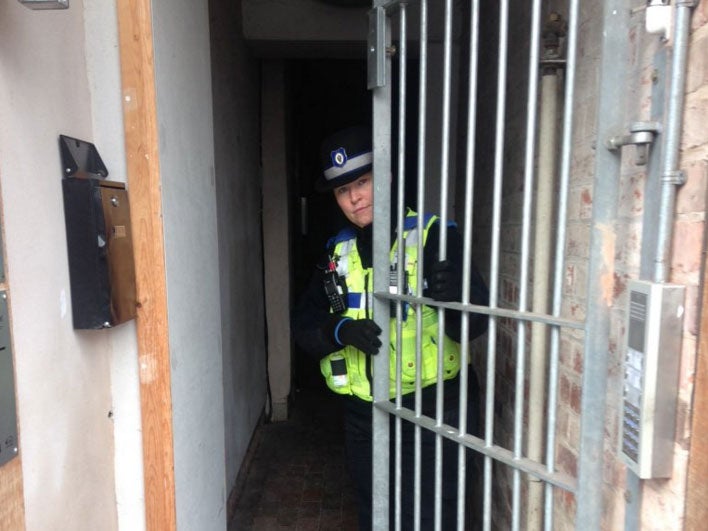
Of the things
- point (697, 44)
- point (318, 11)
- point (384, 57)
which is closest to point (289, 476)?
point (384, 57)

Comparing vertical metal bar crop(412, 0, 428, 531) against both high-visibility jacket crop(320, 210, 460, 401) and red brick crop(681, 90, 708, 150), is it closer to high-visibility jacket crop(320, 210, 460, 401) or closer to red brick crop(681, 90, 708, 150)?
high-visibility jacket crop(320, 210, 460, 401)

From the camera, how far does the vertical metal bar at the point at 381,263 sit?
5.51 ft

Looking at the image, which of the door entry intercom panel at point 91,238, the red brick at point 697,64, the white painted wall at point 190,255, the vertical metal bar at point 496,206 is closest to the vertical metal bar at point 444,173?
the vertical metal bar at point 496,206

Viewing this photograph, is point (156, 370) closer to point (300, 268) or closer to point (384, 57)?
point (384, 57)

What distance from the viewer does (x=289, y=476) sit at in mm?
3467

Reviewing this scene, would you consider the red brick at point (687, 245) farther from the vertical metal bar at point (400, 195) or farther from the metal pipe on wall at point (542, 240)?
the vertical metal bar at point (400, 195)

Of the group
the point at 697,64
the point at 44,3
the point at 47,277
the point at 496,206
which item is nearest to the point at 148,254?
the point at 47,277

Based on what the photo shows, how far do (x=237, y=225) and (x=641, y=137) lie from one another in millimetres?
2680

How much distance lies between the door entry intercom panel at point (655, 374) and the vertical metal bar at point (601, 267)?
123mm

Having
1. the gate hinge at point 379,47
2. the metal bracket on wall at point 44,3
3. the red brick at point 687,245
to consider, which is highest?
the gate hinge at point 379,47

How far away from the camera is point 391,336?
189 cm

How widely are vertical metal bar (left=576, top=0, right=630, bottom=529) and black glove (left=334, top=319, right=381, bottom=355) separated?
73cm

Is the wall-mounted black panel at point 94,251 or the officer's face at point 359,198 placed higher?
the officer's face at point 359,198

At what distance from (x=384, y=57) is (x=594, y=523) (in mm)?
1452
